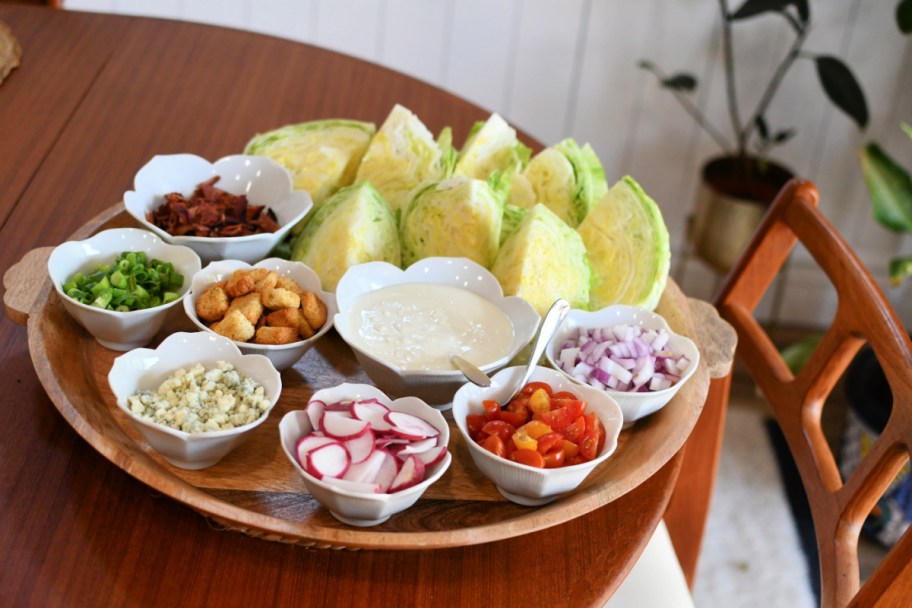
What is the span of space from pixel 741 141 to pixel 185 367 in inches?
106

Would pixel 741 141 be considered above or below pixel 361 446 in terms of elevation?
below

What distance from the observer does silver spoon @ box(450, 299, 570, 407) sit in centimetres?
145

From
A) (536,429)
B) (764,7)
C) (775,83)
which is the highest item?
(764,7)

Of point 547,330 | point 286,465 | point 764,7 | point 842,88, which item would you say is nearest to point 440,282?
point 547,330

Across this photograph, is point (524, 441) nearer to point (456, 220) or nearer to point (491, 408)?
point (491, 408)

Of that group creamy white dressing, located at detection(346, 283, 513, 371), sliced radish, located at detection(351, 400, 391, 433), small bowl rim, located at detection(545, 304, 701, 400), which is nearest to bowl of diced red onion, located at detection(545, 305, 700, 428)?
small bowl rim, located at detection(545, 304, 701, 400)

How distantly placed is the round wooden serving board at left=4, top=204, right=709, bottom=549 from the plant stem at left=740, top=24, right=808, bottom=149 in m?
2.20

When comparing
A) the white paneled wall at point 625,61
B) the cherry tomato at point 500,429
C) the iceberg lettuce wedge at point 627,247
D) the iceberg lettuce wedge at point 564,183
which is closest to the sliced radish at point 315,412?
the cherry tomato at point 500,429

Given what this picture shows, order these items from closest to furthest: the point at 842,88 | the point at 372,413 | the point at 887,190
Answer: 1. the point at 372,413
2. the point at 887,190
3. the point at 842,88

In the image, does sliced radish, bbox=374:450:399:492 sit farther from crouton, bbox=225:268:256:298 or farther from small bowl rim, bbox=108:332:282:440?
crouton, bbox=225:268:256:298

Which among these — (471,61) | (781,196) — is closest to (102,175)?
(781,196)

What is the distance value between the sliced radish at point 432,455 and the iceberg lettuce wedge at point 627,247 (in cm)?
55

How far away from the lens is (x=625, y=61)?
147 inches

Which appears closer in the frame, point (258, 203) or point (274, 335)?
point (274, 335)
